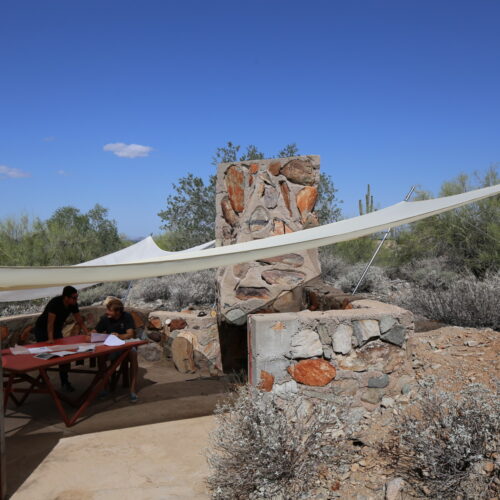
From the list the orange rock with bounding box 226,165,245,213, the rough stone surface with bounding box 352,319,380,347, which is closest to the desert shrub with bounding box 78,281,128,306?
the orange rock with bounding box 226,165,245,213

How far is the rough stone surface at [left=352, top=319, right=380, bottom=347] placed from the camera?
10.2 feet

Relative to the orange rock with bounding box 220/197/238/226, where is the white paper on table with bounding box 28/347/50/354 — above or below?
below

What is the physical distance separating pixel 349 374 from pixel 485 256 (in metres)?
5.24

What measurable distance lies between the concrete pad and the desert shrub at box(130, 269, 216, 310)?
4584 millimetres

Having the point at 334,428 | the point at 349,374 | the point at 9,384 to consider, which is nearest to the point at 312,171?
the point at 349,374

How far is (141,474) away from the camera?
2734 mm

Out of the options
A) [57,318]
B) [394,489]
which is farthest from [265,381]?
[57,318]

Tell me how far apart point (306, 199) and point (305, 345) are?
6.74 feet

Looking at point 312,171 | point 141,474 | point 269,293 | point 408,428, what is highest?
point 312,171

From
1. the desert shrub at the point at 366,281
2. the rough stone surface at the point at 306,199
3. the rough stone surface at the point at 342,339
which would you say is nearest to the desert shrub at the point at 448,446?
the rough stone surface at the point at 342,339

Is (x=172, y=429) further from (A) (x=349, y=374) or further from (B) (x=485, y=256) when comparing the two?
(B) (x=485, y=256)

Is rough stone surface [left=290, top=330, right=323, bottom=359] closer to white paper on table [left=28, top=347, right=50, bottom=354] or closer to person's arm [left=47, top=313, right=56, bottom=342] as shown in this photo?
white paper on table [left=28, top=347, right=50, bottom=354]

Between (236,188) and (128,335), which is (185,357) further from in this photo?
(236,188)

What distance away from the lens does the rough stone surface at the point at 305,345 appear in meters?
3.04
